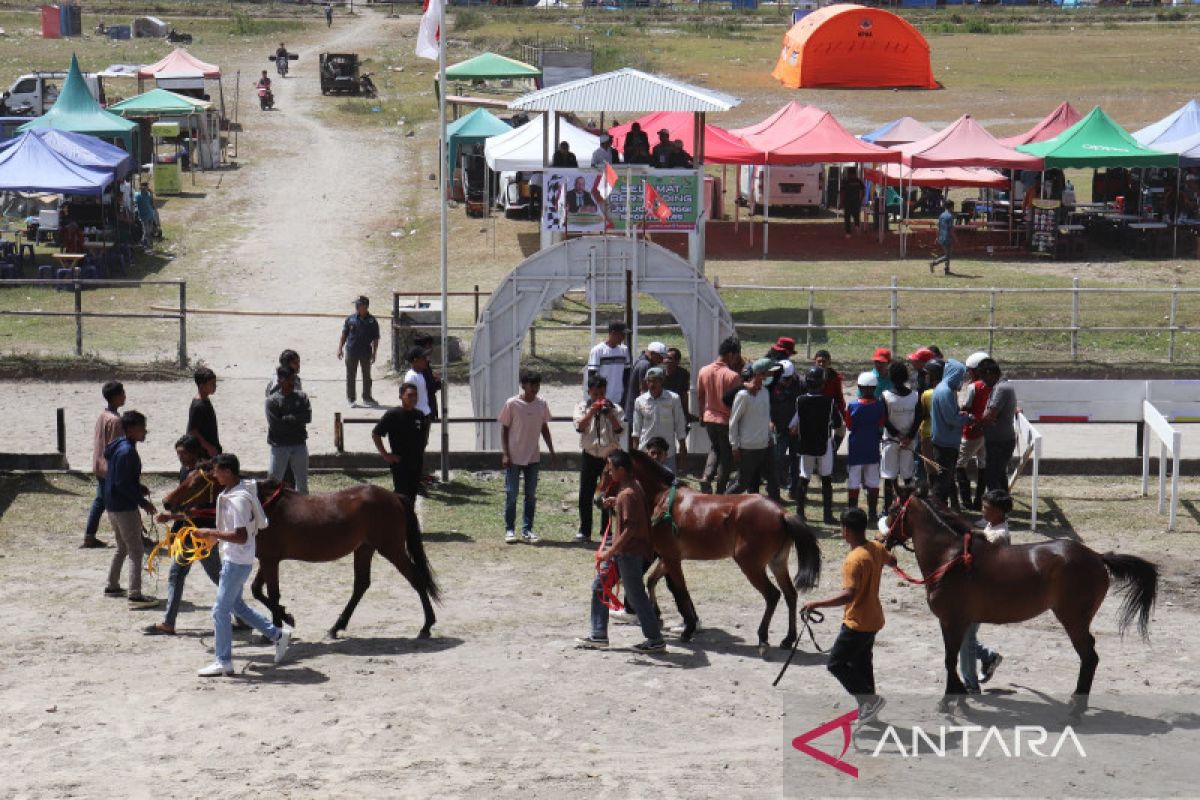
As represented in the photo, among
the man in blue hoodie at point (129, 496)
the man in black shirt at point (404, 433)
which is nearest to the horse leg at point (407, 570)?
the man in blue hoodie at point (129, 496)

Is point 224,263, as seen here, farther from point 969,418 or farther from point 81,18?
point 81,18

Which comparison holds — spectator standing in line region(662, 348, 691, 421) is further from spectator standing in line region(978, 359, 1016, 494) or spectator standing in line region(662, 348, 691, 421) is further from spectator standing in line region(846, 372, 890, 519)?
spectator standing in line region(978, 359, 1016, 494)

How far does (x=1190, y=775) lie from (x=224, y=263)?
2348cm

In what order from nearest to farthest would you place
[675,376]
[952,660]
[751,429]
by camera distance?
[952,660] → [751,429] → [675,376]

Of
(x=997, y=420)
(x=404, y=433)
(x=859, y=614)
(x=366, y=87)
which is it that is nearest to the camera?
(x=859, y=614)

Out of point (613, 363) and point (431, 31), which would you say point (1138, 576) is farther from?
point (431, 31)

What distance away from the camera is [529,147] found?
30000 mm

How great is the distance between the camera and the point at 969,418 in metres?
14.5

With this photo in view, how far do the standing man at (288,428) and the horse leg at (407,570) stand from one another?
237cm

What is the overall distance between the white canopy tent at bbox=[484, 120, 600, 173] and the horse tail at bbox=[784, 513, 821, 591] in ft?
60.7

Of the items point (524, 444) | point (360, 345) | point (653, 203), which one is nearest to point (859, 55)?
point (653, 203)

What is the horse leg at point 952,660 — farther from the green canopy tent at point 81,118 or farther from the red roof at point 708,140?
the green canopy tent at point 81,118

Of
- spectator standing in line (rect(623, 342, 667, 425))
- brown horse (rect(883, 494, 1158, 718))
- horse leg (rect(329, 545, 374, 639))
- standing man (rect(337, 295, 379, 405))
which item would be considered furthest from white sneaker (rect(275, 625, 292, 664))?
standing man (rect(337, 295, 379, 405))

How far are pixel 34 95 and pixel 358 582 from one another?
3522 cm
